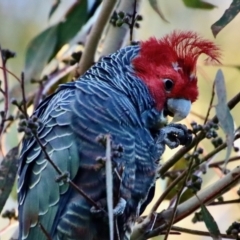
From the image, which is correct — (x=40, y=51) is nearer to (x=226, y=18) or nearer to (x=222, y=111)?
(x=226, y=18)

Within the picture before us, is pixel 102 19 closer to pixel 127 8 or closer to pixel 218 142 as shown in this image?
pixel 127 8

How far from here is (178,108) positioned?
6.15ft

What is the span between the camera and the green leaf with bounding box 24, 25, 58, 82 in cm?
214

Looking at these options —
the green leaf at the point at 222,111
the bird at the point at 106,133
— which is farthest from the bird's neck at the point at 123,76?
the green leaf at the point at 222,111

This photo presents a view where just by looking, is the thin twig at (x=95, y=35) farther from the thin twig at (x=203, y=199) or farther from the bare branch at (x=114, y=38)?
the thin twig at (x=203, y=199)

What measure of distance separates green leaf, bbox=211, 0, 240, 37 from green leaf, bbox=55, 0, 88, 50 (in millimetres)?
776

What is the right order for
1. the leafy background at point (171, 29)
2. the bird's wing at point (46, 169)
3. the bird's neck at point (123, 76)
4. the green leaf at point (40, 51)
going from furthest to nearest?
1. the leafy background at point (171, 29)
2. the green leaf at point (40, 51)
3. the bird's neck at point (123, 76)
4. the bird's wing at point (46, 169)

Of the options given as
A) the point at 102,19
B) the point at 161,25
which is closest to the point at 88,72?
the point at 102,19

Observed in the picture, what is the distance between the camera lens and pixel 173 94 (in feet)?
6.24

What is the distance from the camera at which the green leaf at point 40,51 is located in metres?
2.14

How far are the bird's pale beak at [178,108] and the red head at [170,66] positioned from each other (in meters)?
0.01

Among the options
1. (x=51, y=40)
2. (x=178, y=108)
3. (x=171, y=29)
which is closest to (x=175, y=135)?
(x=178, y=108)

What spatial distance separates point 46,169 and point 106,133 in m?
0.19

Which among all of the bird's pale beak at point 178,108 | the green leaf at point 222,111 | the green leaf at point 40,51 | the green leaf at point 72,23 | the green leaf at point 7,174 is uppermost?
the green leaf at point 72,23
